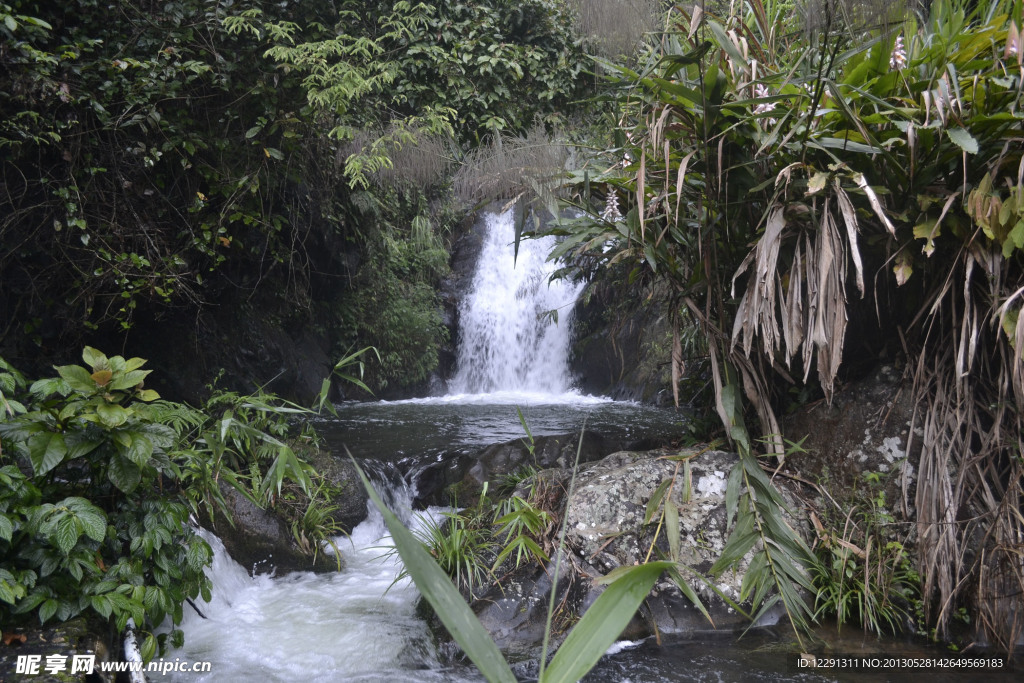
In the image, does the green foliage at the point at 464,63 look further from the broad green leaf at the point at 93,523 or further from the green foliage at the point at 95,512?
the broad green leaf at the point at 93,523

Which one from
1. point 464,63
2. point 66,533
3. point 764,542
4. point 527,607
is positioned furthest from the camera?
point 464,63

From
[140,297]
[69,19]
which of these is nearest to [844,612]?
[140,297]

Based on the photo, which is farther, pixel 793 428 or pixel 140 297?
pixel 140 297

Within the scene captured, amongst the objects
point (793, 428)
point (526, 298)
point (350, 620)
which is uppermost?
point (526, 298)

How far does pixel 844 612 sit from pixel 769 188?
72.3 inches

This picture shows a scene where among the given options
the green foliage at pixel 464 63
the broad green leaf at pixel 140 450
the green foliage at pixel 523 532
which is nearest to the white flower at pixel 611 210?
the green foliage at pixel 523 532

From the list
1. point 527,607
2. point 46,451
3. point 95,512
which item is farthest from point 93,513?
point 527,607

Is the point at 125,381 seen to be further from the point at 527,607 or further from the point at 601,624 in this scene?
the point at 601,624

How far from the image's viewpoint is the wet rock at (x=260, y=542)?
379 centimetres

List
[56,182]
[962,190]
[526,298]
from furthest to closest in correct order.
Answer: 1. [526,298]
2. [56,182]
3. [962,190]

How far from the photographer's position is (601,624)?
0.56 m

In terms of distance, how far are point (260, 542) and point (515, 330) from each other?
269 inches

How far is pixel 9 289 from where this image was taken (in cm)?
460

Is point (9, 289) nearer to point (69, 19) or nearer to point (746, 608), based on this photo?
point (69, 19)
